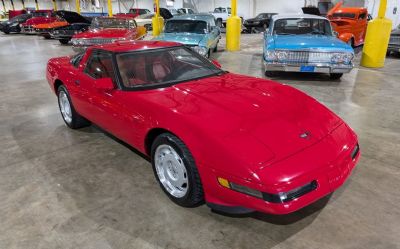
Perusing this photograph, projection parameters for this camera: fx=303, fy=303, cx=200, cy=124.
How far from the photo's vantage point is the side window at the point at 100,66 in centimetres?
322

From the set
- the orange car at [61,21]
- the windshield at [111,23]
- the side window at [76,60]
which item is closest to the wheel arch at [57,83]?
the side window at [76,60]

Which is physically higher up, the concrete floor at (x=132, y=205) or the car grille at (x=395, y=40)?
the car grille at (x=395, y=40)

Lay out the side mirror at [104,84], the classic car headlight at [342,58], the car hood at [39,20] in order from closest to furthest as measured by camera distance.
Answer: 1. the side mirror at [104,84]
2. the classic car headlight at [342,58]
3. the car hood at [39,20]

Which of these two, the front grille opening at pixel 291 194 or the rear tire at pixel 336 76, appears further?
the rear tire at pixel 336 76

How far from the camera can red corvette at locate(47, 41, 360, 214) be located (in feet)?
6.64

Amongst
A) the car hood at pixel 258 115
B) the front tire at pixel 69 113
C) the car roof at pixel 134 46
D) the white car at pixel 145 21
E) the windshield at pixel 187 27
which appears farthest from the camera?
the white car at pixel 145 21

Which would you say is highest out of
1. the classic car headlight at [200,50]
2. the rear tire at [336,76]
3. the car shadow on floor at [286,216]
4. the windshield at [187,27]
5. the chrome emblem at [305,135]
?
the windshield at [187,27]

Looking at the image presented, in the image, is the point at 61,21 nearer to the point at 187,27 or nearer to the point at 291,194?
the point at 187,27

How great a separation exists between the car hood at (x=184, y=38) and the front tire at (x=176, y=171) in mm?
6083

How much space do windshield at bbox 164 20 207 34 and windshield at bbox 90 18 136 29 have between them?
8.72ft

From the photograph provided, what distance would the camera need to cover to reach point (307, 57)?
21.2ft

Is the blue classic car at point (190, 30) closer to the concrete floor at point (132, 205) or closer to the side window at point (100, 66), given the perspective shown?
the concrete floor at point (132, 205)

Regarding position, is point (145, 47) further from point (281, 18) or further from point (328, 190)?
point (281, 18)

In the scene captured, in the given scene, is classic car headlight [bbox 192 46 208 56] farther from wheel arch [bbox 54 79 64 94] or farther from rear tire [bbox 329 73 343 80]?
wheel arch [bbox 54 79 64 94]
